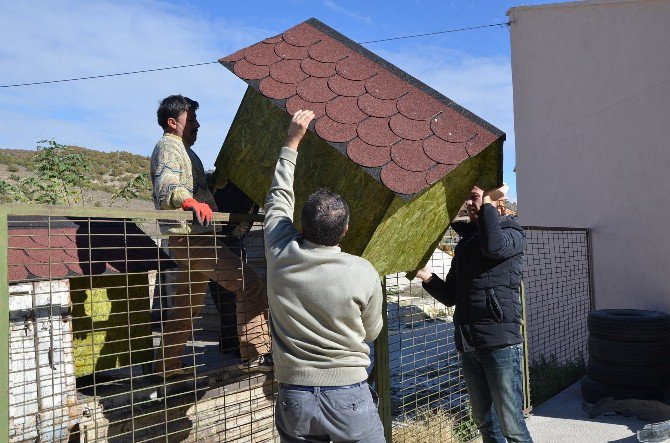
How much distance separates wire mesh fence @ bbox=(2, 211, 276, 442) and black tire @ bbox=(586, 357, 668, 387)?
3744 mm

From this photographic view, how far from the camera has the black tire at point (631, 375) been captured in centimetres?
561

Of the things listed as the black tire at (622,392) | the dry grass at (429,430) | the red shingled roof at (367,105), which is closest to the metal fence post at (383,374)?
Answer: the dry grass at (429,430)

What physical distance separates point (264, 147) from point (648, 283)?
5039mm

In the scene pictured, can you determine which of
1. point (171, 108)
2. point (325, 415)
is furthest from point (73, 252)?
point (325, 415)

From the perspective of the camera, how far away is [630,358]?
5648 mm

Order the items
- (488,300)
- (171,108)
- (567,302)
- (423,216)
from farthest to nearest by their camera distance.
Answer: (567,302), (171,108), (488,300), (423,216)

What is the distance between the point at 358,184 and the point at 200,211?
76cm

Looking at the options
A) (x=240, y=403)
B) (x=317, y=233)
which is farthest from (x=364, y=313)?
(x=240, y=403)

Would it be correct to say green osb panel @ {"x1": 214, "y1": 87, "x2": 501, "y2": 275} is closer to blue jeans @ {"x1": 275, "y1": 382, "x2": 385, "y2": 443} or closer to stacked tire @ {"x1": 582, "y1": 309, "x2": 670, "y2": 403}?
blue jeans @ {"x1": 275, "y1": 382, "x2": 385, "y2": 443}

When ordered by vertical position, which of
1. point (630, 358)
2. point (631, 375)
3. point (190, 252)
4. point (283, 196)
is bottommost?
point (631, 375)

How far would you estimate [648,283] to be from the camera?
6430 mm

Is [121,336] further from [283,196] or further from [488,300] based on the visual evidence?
[488,300]

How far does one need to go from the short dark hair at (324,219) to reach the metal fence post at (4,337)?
1.11 m

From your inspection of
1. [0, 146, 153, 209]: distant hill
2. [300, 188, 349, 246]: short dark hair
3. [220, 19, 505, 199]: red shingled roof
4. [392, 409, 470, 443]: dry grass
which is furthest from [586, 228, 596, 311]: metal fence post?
[0, 146, 153, 209]: distant hill
